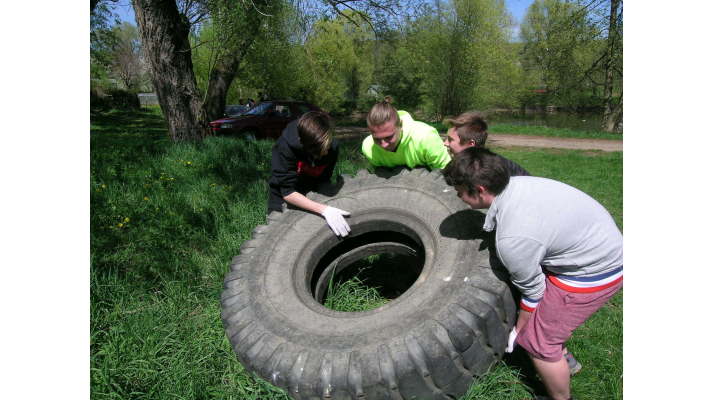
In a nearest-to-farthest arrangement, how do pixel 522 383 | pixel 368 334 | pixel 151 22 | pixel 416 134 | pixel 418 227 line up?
pixel 368 334 → pixel 522 383 → pixel 418 227 → pixel 416 134 → pixel 151 22

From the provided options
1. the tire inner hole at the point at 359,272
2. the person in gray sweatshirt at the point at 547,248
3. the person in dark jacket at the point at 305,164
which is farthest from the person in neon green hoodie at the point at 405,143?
the person in gray sweatshirt at the point at 547,248

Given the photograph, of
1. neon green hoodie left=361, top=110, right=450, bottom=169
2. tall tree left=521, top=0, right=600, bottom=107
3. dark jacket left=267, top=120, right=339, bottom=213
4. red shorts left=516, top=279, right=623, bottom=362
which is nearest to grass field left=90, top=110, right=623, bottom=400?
red shorts left=516, top=279, right=623, bottom=362

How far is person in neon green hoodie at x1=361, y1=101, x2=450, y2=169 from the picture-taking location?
3.02 metres

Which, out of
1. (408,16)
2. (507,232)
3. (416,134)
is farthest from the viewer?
(408,16)

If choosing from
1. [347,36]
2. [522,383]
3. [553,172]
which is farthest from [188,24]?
[347,36]

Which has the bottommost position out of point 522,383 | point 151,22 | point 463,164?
point 522,383

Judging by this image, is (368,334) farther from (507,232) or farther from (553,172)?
(553,172)

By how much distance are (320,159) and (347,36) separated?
26.7 meters

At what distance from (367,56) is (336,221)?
31431 mm

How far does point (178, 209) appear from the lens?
14.2 feet

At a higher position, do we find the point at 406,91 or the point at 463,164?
the point at 406,91

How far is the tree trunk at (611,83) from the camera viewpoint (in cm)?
1384

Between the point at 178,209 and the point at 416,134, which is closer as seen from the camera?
the point at 416,134

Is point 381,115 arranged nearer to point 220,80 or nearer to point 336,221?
point 336,221
